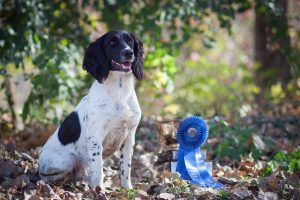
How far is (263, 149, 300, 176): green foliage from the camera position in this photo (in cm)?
492

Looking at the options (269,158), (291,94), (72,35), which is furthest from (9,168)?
(291,94)

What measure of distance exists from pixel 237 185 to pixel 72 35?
395cm

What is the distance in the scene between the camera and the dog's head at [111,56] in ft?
14.3

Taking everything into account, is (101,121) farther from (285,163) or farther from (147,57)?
(147,57)

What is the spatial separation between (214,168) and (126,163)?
1321mm

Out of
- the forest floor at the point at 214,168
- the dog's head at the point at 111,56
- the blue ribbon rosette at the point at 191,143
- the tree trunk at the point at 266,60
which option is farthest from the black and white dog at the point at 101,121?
the tree trunk at the point at 266,60

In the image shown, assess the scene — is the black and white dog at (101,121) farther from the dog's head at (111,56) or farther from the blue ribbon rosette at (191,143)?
the blue ribbon rosette at (191,143)

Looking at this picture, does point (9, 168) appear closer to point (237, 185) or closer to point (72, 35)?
point (237, 185)

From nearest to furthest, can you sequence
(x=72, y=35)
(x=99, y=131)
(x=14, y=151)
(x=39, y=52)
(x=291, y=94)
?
(x=99, y=131) < (x=14, y=151) < (x=39, y=52) < (x=72, y=35) < (x=291, y=94)

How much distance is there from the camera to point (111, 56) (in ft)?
14.4

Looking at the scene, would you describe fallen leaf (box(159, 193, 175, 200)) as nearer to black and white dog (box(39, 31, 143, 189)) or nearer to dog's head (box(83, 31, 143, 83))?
black and white dog (box(39, 31, 143, 189))

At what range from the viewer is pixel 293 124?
730cm

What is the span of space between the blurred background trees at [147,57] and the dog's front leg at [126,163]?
2483mm

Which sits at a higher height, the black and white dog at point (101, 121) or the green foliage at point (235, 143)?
the black and white dog at point (101, 121)
